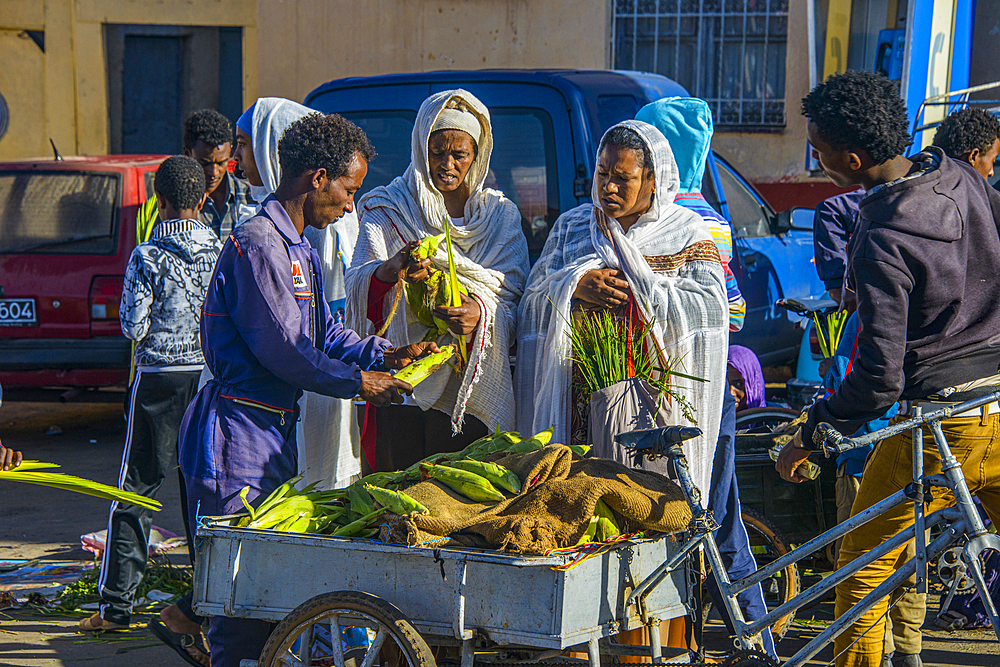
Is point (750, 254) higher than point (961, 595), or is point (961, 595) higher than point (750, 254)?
point (750, 254)

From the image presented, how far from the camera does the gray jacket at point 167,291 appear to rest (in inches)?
180

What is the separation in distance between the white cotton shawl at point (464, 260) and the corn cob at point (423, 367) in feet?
0.48

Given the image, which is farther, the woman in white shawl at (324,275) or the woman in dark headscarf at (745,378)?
the woman in dark headscarf at (745,378)

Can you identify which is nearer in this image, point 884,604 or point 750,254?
point 884,604

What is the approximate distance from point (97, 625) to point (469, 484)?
7.96 ft

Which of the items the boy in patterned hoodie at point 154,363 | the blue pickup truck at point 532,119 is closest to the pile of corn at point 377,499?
the boy in patterned hoodie at point 154,363

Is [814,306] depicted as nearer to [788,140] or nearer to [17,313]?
[17,313]

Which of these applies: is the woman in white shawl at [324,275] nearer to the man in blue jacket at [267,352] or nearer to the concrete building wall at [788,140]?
the man in blue jacket at [267,352]

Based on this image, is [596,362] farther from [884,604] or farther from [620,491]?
[884,604]

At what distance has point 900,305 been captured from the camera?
294cm

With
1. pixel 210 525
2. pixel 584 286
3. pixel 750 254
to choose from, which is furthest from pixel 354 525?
pixel 750 254

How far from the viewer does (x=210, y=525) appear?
117 inches

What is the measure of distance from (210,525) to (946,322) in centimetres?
217

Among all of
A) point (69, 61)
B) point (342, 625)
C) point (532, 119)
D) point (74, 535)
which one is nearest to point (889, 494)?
point (342, 625)
